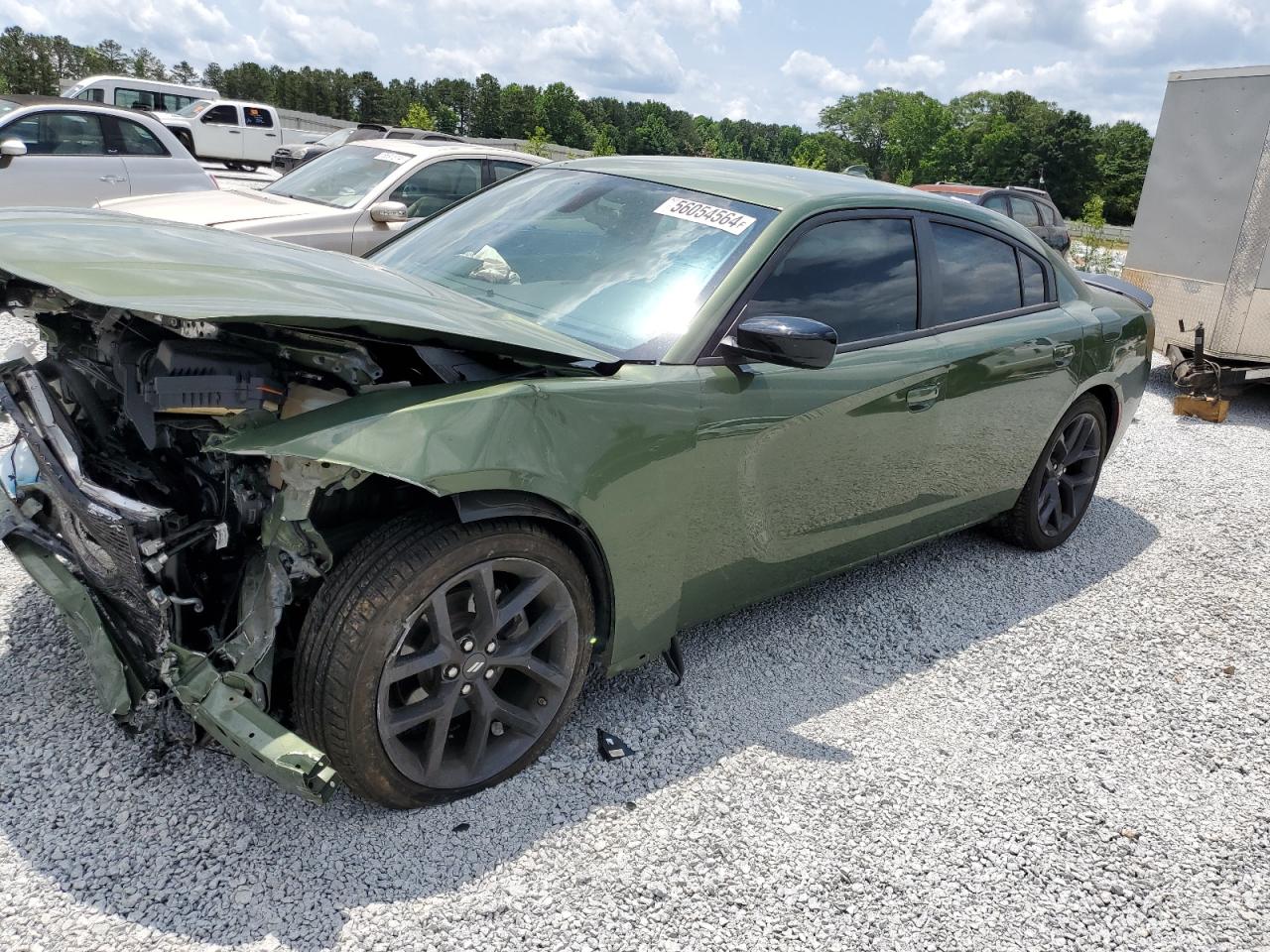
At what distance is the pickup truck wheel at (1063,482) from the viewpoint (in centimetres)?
429

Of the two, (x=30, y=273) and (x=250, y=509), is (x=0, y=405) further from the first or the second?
(x=250, y=509)

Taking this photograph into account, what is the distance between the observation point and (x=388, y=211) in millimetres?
7246

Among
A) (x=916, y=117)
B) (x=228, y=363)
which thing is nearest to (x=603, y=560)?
(x=228, y=363)

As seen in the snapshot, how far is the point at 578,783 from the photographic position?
8.57 feet

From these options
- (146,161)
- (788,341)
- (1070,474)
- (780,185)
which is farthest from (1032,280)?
(146,161)

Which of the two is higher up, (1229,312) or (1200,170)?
(1200,170)

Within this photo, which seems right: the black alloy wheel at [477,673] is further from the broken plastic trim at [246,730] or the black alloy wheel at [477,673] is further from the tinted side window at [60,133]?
the tinted side window at [60,133]

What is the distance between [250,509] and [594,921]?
1.24m

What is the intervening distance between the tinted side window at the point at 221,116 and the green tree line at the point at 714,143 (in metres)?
15.6

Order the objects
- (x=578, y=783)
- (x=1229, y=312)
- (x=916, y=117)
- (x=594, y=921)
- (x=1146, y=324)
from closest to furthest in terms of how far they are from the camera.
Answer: (x=594, y=921) < (x=578, y=783) < (x=1146, y=324) < (x=1229, y=312) < (x=916, y=117)

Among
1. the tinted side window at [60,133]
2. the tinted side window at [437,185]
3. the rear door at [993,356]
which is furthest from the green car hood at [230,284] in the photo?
the tinted side window at [60,133]

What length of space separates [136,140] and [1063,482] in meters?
10.1

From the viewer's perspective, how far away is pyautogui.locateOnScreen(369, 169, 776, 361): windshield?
2.76 meters

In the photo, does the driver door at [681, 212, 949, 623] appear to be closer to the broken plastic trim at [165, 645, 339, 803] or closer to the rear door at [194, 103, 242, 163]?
the broken plastic trim at [165, 645, 339, 803]
